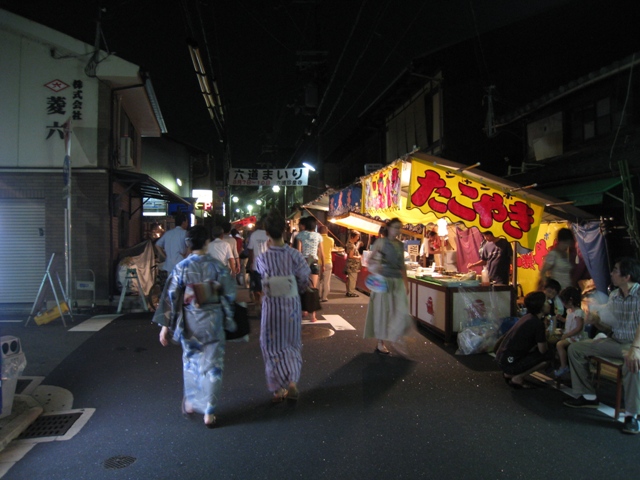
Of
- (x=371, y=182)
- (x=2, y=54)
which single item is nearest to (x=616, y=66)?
(x=371, y=182)

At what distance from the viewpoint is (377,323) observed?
274 inches

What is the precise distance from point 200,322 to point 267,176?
1687 cm

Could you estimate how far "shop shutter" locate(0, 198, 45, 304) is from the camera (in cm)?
1122

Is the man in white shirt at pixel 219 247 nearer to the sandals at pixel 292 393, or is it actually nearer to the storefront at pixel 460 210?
the storefront at pixel 460 210

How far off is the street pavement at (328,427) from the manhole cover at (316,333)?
3.88ft

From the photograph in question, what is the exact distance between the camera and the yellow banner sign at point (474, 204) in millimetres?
6910

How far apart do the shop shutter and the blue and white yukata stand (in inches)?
Result: 342

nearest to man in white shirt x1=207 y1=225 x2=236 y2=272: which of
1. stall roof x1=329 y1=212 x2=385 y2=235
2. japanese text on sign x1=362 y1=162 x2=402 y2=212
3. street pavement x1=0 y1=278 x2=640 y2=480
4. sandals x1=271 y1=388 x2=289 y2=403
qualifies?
street pavement x1=0 y1=278 x2=640 y2=480

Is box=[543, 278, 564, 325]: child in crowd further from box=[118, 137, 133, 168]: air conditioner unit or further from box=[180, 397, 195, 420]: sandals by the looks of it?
box=[118, 137, 133, 168]: air conditioner unit

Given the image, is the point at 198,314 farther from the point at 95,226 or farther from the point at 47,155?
the point at 47,155

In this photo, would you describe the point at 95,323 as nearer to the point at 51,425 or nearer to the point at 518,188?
the point at 51,425

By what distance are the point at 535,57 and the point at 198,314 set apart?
1517cm

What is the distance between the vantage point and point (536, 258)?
9.96m

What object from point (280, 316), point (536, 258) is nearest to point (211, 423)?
point (280, 316)
